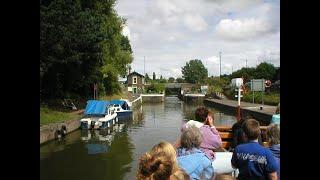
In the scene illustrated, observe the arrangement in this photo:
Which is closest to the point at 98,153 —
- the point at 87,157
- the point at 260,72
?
the point at 87,157

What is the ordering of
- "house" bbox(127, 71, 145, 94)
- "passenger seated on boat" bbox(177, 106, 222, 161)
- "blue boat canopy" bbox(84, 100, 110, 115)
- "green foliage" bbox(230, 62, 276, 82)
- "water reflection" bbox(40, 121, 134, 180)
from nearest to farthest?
"passenger seated on boat" bbox(177, 106, 222, 161) → "water reflection" bbox(40, 121, 134, 180) → "blue boat canopy" bbox(84, 100, 110, 115) → "green foliage" bbox(230, 62, 276, 82) → "house" bbox(127, 71, 145, 94)

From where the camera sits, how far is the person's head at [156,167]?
8.98 feet

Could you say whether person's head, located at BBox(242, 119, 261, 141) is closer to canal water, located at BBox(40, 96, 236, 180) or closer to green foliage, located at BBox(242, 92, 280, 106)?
canal water, located at BBox(40, 96, 236, 180)

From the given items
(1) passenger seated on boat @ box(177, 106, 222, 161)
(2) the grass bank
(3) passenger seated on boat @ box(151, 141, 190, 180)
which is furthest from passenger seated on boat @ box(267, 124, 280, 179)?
(2) the grass bank

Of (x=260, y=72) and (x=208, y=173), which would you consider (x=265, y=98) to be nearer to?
(x=208, y=173)

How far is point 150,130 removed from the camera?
2645 cm

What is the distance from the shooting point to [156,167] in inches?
108

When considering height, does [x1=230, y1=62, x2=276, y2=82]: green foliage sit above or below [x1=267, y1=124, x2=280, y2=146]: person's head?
above

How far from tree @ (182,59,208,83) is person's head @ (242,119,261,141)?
119m

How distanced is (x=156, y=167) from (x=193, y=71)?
4792 inches

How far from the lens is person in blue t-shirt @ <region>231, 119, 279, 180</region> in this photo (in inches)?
135

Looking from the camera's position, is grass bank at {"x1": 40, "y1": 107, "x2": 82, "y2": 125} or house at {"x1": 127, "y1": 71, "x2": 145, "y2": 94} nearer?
grass bank at {"x1": 40, "y1": 107, "x2": 82, "y2": 125}
